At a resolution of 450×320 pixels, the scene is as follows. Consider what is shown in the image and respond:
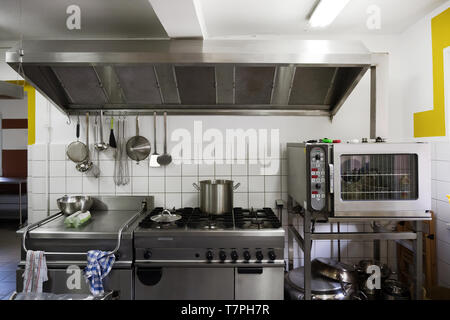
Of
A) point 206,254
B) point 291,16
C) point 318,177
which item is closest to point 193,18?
point 291,16

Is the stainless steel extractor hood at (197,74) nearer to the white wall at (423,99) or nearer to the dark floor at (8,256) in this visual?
the white wall at (423,99)

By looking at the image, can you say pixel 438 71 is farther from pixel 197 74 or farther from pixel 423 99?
pixel 197 74

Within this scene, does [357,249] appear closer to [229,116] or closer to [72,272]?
[229,116]

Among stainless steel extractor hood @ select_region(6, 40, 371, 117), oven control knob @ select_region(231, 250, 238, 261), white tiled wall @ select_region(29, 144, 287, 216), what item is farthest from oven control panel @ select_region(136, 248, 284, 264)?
stainless steel extractor hood @ select_region(6, 40, 371, 117)

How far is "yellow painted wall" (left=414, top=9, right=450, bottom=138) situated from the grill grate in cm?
54

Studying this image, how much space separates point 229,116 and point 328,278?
1386mm

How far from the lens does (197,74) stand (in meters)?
2.06

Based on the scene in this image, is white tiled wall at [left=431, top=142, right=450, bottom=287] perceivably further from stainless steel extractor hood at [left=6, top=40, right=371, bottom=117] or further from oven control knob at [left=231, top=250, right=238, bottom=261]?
oven control knob at [left=231, top=250, right=238, bottom=261]

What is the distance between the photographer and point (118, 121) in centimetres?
235

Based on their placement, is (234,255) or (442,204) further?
(442,204)

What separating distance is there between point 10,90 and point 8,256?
77.6 inches

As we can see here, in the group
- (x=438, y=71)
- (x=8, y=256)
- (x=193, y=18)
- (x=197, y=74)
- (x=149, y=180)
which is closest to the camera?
(x=193, y=18)

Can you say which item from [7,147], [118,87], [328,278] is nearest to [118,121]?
[118,87]

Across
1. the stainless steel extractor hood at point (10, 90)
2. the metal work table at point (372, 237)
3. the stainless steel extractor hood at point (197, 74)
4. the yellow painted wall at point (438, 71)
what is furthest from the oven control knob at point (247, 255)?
the stainless steel extractor hood at point (10, 90)
